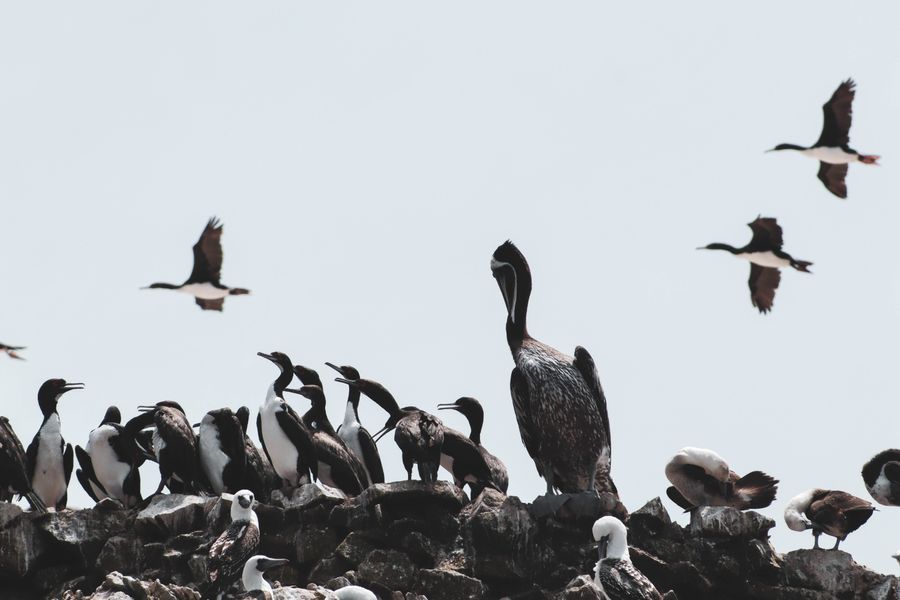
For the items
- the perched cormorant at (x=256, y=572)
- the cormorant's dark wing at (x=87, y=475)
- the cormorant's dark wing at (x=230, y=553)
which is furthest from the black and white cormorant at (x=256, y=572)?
the cormorant's dark wing at (x=87, y=475)

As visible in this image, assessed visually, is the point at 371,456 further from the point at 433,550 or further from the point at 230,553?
the point at 230,553

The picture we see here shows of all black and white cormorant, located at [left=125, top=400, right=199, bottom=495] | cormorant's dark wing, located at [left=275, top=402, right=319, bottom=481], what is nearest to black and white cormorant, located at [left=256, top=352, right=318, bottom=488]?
cormorant's dark wing, located at [left=275, top=402, right=319, bottom=481]

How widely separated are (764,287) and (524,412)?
725 centimetres

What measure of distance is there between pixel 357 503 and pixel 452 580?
153 cm

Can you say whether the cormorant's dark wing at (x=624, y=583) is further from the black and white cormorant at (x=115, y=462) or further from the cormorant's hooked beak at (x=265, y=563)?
the black and white cormorant at (x=115, y=462)

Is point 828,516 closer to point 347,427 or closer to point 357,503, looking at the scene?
point 357,503

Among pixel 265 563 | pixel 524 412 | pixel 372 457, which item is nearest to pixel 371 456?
pixel 372 457

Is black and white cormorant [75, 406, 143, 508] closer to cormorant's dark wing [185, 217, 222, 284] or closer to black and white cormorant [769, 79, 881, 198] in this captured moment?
cormorant's dark wing [185, 217, 222, 284]

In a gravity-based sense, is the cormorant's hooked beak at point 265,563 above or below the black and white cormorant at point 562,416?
below

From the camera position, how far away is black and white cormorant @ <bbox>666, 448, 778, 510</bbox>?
24422mm

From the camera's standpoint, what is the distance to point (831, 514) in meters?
23.5

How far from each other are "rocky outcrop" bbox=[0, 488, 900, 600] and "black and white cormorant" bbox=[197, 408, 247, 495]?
3.89 feet

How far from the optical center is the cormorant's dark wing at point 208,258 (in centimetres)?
3027

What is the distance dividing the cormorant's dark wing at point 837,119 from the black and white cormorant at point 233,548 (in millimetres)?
12045
